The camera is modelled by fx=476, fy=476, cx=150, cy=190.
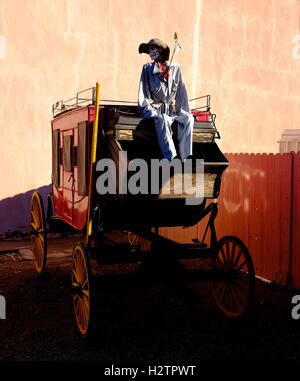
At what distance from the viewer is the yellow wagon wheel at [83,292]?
14.3ft

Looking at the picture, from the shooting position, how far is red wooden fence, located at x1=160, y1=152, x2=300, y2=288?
6078 mm

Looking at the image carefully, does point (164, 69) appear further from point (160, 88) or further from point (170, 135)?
point (170, 135)

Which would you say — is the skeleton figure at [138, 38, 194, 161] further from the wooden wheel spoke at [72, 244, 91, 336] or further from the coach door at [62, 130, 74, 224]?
the wooden wheel spoke at [72, 244, 91, 336]

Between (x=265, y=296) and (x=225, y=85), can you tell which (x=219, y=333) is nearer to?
(x=265, y=296)

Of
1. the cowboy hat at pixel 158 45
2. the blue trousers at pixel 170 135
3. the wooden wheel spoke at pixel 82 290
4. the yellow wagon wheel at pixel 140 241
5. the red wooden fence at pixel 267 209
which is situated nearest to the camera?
the wooden wheel spoke at pixel 82 290

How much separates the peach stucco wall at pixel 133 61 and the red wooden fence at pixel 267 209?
4129mm

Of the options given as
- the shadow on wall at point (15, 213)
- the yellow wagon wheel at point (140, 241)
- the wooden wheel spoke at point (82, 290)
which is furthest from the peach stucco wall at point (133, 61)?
the wooden wheel spoke at point (82, 290)

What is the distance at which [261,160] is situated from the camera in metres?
6.55

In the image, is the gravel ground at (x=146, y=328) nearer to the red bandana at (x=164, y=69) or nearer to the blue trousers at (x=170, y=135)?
the blue trousers at (x=170, y=135)

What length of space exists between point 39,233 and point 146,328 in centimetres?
260

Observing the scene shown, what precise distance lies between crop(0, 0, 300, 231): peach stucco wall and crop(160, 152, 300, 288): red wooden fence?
4129 mm

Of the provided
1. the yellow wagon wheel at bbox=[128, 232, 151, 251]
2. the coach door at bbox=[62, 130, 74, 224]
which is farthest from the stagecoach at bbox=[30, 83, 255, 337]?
the yellow wagon wheel at bbox=[128, 232, 151, 251]

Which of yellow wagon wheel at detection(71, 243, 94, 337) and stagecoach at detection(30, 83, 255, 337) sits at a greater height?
stagecoach at detection(30, 83, 255, 337)
